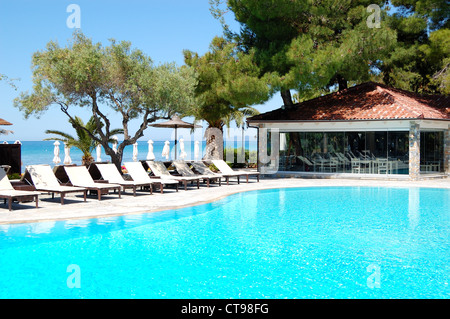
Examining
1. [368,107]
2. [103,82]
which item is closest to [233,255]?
[103,82]

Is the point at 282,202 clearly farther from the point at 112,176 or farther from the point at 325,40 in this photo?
the point at 325,40

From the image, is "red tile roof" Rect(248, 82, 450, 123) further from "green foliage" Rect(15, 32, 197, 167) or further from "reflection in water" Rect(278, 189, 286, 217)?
"green foliage" Rect(15, 32, 197, 167)

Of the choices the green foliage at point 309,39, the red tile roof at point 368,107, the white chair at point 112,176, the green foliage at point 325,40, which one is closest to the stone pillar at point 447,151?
the red tile roof at point 368,107

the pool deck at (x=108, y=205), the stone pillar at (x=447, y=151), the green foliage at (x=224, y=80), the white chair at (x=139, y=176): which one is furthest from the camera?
the stone pillar at (x=447, y=151)

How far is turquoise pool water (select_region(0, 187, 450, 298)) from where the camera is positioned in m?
5.85

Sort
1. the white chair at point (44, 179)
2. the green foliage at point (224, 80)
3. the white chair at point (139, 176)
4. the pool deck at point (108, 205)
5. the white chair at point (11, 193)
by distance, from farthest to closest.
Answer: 1. the green foliage at point (224, 80)
2. the white chair at point (139, 176)
3. the white chair at point (44, 179)
4. the white chair at point (11, 193)
5. the pool deck at point (108, 205)

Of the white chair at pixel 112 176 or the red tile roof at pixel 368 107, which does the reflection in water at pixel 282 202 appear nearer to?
the white chair at pixel 112 176

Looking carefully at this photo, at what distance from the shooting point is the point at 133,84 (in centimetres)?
1577

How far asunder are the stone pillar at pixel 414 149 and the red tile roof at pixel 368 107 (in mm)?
692

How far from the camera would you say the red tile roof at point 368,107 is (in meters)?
20.3

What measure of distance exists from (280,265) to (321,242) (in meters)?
1.82

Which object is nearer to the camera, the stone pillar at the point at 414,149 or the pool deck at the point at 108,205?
the pool deck at the point at 108,205

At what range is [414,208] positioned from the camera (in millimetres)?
12820
